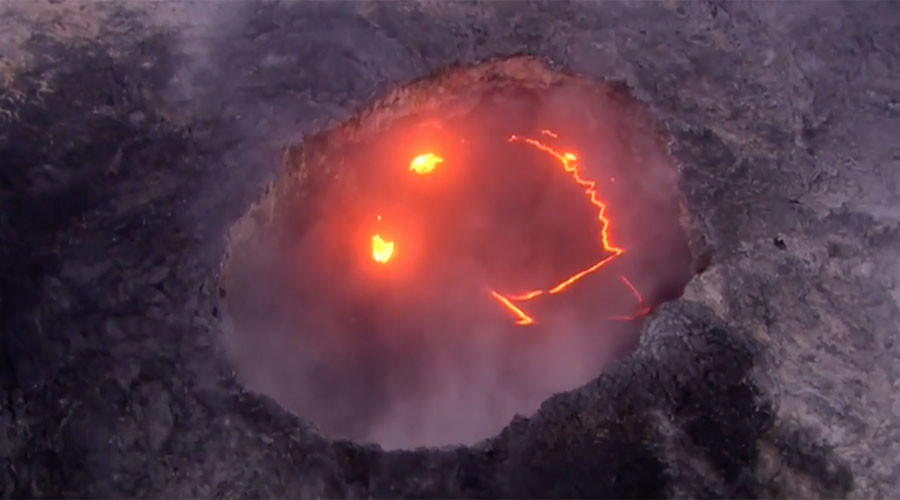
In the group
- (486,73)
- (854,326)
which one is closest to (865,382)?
(854,326)

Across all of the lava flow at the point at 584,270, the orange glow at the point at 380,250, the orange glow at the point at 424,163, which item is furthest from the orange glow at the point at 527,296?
the orange glow at the point at 424,163

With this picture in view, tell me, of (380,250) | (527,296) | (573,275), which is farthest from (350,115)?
(573,275)

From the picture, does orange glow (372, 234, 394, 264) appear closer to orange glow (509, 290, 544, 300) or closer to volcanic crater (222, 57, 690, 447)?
volcanic crater (222, 57, 690, 447)

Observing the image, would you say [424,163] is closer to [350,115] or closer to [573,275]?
[350,115]

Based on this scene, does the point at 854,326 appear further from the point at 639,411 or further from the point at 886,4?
the point at 886,4

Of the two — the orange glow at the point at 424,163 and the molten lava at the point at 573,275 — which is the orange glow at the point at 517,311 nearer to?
the molten lava at the point at 573,275
